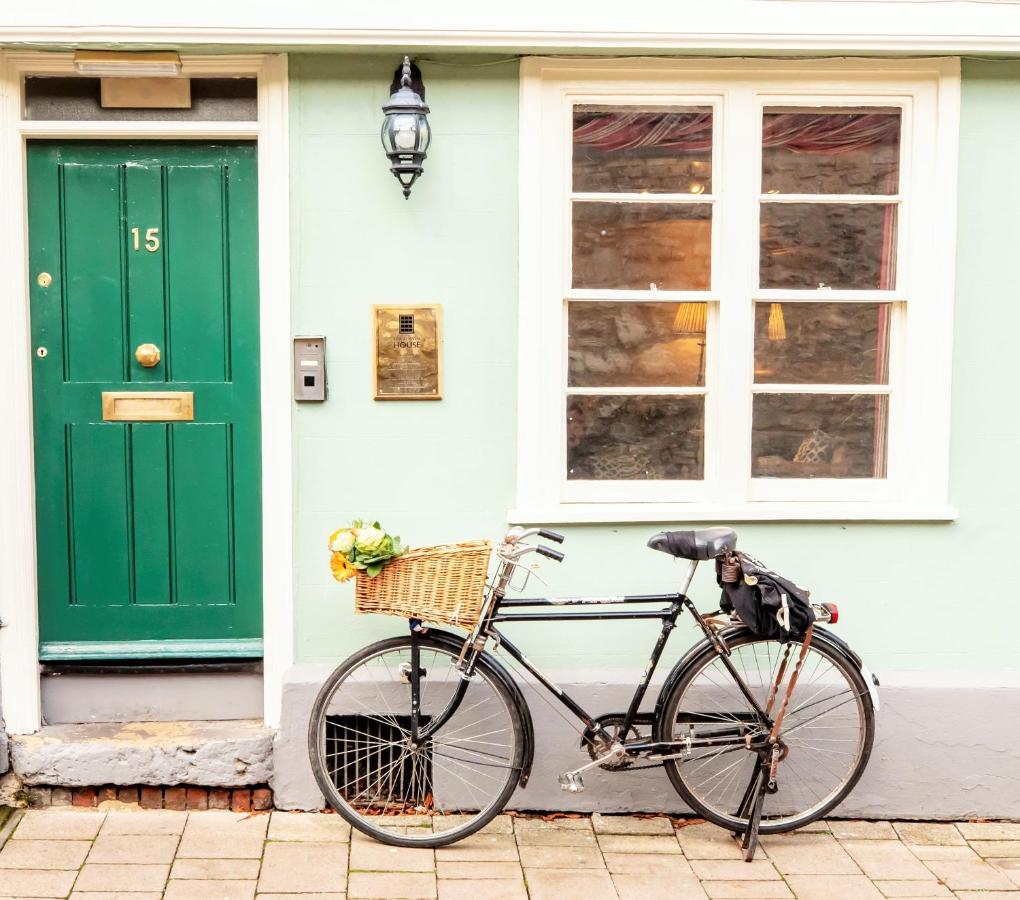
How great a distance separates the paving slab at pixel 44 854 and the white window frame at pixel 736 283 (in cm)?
207

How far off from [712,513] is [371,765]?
5.75ft

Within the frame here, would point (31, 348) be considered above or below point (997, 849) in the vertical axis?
above

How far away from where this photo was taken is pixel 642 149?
4.75 metres

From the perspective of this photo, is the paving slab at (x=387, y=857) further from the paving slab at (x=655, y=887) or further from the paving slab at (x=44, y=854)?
the paving slab at (x=44, y=854)

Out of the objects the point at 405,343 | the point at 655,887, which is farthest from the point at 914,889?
the point at 405,343

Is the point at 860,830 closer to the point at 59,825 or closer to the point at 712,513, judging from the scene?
the point at 712,513

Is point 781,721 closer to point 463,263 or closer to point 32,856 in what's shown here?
point 463,263

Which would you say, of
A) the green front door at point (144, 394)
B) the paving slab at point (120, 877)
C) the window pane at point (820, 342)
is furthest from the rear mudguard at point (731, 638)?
the paving slab at point (120, 877)

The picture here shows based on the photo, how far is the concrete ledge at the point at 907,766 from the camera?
185 inches

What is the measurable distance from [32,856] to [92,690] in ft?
2.51

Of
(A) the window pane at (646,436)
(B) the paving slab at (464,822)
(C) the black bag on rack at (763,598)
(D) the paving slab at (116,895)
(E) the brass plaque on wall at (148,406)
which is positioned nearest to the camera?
(D) the paving slab at (116,895)

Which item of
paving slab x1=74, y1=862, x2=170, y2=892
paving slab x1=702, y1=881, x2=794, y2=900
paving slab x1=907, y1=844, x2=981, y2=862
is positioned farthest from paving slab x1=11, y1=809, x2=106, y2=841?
paving slab x1=907, y1=844, x2=981, y2=862

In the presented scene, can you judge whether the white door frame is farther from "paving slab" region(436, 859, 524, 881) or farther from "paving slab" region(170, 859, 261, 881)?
"paving slab" region(436, 859, 524, 881)

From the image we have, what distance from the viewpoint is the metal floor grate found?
461 cm
